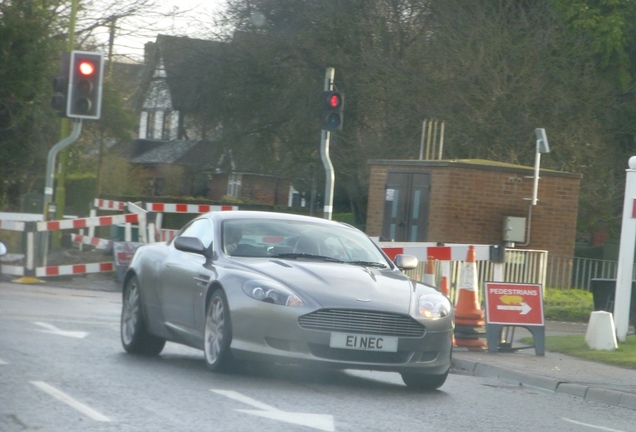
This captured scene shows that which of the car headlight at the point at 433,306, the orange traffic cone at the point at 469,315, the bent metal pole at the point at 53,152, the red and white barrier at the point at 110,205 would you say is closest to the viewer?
the car headlight at the point at 433,306

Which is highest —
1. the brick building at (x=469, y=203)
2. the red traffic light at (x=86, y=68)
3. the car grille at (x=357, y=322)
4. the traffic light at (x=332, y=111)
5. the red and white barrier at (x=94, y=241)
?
the red traffic light at (x=86, y=68)

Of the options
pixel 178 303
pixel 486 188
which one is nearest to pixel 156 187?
pixel 486 188

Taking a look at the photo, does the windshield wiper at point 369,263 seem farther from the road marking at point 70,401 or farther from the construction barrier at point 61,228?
the construction barrier at point 61,228

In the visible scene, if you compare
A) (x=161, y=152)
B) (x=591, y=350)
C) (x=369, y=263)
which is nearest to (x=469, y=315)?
(x=591, y=350)

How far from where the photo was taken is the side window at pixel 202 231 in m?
11.2

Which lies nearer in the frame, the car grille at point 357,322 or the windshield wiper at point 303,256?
the car grille at point 357,322

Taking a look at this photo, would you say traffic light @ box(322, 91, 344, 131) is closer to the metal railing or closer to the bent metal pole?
the metal railing

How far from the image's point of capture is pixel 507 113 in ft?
102

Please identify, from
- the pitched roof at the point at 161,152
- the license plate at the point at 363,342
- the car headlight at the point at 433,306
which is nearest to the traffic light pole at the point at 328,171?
the car headlight at the point at 433,306

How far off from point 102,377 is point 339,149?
28.2 metres

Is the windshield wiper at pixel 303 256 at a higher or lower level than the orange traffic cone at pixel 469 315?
higher

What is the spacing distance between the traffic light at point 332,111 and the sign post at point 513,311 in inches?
258

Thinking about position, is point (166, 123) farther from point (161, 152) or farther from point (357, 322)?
point (357, 322)

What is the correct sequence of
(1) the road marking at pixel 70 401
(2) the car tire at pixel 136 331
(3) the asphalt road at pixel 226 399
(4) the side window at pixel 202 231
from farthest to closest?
(2) the car tire at pixel 136 331, (4) the side window at pixel 202 231, (3) the asphalt road at pixel 226 399, (1) the road marking at pixel 70 401
